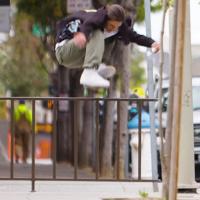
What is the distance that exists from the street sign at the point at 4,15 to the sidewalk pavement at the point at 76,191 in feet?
9.13

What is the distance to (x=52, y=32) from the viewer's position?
23.7 meters

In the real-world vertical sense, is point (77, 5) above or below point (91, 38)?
above

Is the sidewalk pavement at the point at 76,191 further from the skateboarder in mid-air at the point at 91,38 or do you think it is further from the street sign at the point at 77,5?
the street sign at the point at 77,5

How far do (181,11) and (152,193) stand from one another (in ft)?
12.2

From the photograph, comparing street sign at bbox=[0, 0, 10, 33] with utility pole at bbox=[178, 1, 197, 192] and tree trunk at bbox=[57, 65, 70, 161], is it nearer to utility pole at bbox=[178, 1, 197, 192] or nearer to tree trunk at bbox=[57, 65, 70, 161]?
utility pole at bbox=[178, 1, 197, 192]

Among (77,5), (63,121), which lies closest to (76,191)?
(77,5)

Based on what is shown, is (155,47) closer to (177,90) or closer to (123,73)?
(177,90)

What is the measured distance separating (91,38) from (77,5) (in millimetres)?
10157

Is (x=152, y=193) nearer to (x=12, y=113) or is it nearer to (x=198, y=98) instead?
(x=12, y=113)

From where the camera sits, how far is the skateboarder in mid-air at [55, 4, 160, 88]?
26.7 ft

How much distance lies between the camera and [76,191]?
36.9 ft

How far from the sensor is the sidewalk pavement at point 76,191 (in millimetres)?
10281

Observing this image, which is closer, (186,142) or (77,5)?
(186,142)

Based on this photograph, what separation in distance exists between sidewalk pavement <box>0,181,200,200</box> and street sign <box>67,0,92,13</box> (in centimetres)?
628
